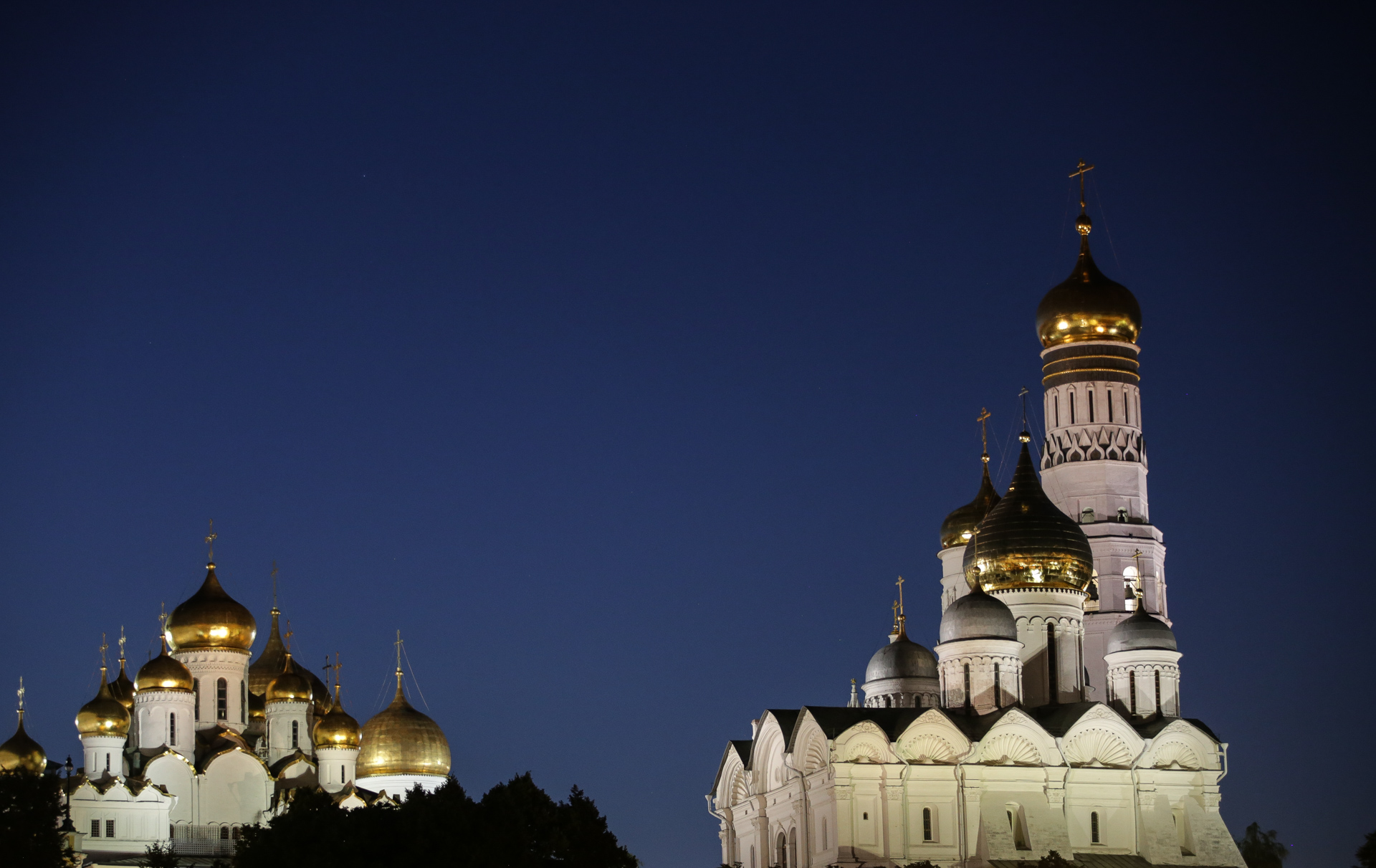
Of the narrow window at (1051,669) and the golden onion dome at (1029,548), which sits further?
the golden onion dome at (1029,548)

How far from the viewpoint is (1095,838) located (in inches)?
1660

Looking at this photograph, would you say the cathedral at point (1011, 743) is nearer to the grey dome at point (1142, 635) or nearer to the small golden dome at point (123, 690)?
the grey dome at point (1142, 635)

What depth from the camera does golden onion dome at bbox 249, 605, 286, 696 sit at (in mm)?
53906

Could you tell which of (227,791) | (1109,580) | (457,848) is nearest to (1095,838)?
(1109,580)

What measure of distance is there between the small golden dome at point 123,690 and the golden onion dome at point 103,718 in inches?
55.7

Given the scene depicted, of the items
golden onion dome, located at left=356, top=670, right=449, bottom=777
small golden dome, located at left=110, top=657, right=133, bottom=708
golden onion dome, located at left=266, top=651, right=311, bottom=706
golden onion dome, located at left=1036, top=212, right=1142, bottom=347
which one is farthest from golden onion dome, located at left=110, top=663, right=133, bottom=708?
golden onion dome, located at left=1036, top=212, right=1142, bottom=347

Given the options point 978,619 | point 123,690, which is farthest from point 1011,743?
point 123,690

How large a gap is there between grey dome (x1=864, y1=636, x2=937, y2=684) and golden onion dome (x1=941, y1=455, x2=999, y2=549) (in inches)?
248

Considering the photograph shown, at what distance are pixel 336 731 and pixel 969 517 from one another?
1677 cm

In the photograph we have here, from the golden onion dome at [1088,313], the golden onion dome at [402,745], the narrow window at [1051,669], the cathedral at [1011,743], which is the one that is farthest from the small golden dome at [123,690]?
the golden onion dome at [1088,313]

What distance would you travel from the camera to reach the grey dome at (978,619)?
141 feet

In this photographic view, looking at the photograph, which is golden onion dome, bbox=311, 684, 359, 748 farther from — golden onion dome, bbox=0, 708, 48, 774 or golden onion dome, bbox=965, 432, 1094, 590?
golden onion dome, bbox=965, 432, 1094, 590

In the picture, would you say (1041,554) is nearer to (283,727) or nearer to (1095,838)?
(1095,838)

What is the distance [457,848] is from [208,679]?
71.4 ft
